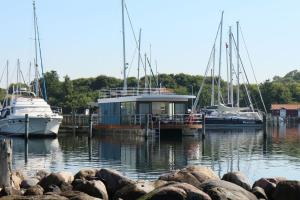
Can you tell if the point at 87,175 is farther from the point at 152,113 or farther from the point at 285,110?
the point at 285,110

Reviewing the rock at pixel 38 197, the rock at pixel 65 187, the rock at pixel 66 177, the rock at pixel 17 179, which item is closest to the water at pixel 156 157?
the rock at pixel 66 177

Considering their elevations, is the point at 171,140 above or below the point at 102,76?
below

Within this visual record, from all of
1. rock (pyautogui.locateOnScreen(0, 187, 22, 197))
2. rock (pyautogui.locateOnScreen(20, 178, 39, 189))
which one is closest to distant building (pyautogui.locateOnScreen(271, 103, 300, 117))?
rock (pyautogui.locateOnScreen(20, 178, 39, 189))

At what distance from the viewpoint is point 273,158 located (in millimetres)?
38531

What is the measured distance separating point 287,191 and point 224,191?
101 inches

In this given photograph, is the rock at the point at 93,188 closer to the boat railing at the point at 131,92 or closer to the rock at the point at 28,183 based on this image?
the rock at the point at 28,183

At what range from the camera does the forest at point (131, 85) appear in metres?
111

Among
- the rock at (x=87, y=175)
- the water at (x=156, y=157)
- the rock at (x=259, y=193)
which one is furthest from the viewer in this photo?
the water at (x=156, y=157)

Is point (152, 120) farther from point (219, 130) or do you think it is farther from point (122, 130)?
point (219, 130)

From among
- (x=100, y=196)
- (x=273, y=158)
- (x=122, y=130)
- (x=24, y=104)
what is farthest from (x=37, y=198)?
(x=24, y=104)

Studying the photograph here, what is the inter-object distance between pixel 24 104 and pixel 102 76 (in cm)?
8447

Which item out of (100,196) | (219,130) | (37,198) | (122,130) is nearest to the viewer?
(37,198)

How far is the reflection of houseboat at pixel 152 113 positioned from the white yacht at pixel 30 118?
203 inches

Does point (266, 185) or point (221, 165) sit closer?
point (266, 185)
